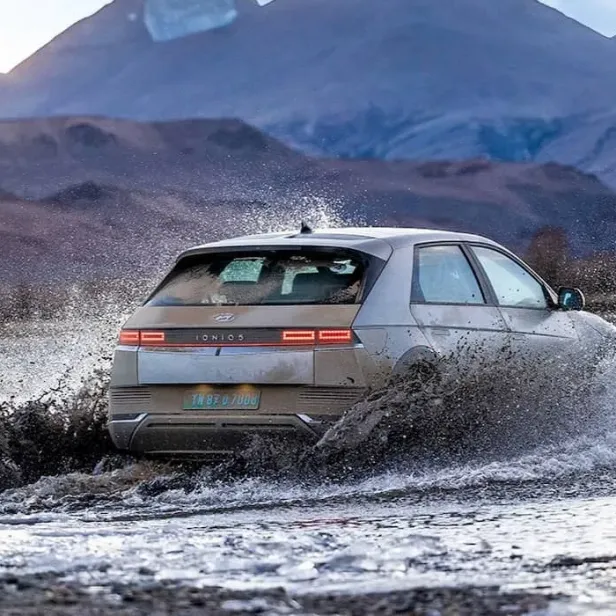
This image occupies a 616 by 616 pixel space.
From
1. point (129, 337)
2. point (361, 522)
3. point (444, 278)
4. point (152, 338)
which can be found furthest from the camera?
point (444, 278)

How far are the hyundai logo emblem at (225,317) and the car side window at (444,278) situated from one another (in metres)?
1.05

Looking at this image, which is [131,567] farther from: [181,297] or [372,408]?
[181,297]

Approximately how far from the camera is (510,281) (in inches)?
364

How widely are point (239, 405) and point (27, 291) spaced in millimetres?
29804

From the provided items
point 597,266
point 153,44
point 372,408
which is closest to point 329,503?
point 372,408

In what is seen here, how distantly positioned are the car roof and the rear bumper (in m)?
1.05

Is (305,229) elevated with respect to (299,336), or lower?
elevated

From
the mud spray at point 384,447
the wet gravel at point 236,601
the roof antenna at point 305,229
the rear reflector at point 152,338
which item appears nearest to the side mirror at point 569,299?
the mud spray at point 384,447

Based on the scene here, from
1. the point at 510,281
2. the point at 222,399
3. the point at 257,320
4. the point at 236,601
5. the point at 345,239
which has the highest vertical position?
the point at 345,239

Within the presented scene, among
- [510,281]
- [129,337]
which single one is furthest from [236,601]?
[510,281]

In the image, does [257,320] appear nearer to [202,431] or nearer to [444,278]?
[202,431]

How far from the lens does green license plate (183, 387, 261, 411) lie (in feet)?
24.9

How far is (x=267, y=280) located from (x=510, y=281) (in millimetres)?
2045

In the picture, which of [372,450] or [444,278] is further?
[444,278]
